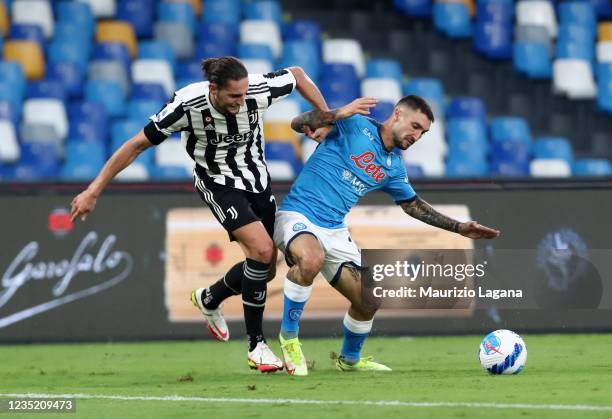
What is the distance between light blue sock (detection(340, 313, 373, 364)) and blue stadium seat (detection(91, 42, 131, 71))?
8.47 meters

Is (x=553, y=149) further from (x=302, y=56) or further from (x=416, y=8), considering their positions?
(x=302, y=56)

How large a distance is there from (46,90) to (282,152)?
10.1 feet

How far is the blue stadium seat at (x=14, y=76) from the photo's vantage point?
15.8 meters

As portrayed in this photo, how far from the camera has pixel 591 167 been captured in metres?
16.0

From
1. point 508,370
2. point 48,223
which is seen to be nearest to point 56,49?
point 48,223

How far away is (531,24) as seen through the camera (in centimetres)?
1719

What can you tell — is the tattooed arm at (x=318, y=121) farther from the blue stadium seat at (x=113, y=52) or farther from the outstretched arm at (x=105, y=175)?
the blue stadium seat at (x=113, y=52)

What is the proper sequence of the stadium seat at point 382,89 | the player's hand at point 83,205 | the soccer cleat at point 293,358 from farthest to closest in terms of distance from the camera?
the stadium seat at point 382,89, the soccer cleat at point 293,358, the player's hand at point 83,205

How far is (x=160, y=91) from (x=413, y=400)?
994 centimetres

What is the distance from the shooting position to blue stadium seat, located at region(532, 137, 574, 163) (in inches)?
632

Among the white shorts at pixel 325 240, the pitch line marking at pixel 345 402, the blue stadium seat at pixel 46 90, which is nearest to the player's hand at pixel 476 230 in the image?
the white shorts at pixel 325 240

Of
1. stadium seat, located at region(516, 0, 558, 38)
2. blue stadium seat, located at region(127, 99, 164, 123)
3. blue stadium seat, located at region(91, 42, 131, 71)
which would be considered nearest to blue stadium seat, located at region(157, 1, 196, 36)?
blue stadium seat, located at region(91, 42, 131, 71)

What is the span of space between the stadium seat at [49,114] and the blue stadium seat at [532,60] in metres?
5.86

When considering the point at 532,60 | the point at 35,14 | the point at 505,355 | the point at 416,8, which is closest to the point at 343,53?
the point at 416,8
